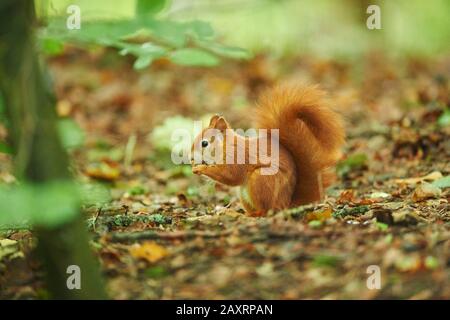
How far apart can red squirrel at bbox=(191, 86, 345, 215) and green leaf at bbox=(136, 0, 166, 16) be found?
1.96 feet

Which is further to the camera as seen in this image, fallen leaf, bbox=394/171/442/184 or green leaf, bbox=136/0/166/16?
fallen leaf, bbox=394/171/442/184

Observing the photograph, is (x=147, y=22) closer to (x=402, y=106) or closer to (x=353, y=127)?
(x=353, y=127)

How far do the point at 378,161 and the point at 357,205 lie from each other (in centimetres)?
111

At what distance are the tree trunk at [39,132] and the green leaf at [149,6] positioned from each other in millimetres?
466

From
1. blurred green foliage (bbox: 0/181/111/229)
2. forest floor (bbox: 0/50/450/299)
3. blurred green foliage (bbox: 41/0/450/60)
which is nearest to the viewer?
blurred green foliage (bbox: 0/181/111/229)

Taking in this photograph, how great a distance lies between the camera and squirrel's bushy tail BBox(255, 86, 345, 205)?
2885 mm

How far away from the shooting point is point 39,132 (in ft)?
6.80

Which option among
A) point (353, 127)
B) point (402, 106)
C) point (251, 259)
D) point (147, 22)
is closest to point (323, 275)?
point (251, 259)

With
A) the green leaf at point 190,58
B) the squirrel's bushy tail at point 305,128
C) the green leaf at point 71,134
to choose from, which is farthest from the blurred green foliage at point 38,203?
the squirrel's bushy tail at point 305,128

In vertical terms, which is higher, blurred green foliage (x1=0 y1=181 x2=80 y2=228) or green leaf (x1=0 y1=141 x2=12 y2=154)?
green leaf (x1=0 y1=141 x2=12 y2=154)

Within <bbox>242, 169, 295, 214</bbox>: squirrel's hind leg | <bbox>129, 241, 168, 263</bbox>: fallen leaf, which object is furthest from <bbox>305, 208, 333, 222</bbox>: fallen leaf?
<bbox>129, 241, 168, 263</bbox>: fallen leaf

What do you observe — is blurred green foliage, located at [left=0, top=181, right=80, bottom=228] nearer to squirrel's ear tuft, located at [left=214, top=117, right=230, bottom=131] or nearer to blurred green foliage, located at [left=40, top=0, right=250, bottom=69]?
blurred green foliage, located at [left=40, top=0, right=250, bottom=69]

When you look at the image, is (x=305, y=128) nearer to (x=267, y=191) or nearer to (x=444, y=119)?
(x=267, y=191)

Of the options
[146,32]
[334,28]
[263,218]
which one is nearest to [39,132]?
[146,32]
